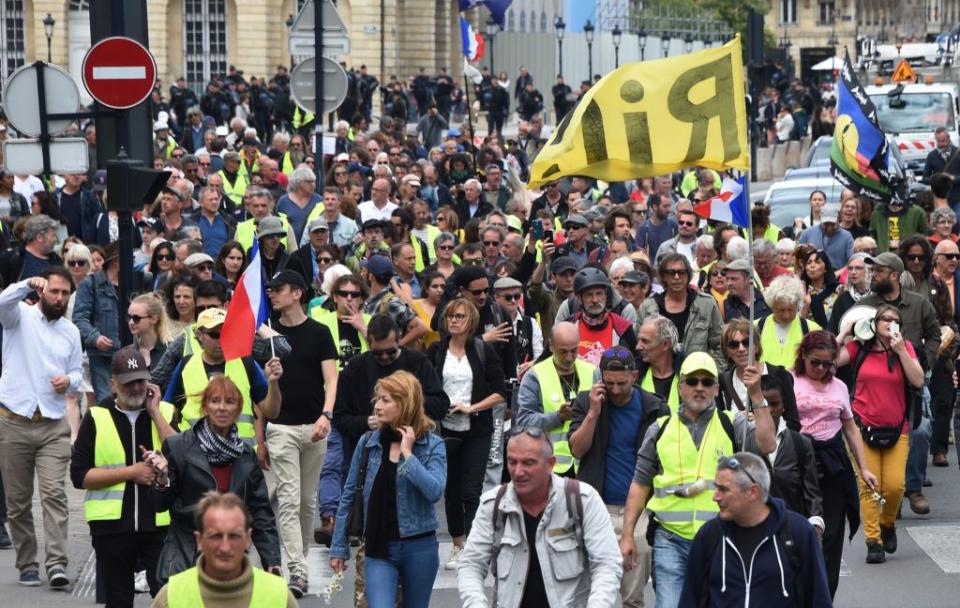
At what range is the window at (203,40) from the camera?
71.6 meters

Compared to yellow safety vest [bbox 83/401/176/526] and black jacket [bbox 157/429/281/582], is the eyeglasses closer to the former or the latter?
black jacket [bbox 157/429/281/582]

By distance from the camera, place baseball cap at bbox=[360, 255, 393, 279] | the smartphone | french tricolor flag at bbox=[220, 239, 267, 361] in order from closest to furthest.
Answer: french tricolor flag at bbox=[220, 239, 267, 361]
baseball cap at bbox=[360, 255, 393, 279]
the smartphone

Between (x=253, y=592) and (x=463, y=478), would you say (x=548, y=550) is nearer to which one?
(x=253, y=592)

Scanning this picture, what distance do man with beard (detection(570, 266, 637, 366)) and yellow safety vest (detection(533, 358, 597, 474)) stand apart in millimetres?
1233

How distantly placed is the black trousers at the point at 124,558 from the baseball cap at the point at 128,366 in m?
0.76

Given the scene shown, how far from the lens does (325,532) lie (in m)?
12.6

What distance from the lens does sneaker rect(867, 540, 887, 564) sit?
1267cm

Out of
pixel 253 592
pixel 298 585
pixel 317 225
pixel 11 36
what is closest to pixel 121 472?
pixel 298 585

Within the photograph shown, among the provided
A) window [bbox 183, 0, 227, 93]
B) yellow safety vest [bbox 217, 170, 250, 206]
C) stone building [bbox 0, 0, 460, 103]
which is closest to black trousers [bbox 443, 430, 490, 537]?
yellow safety vest [bbox 217, 170, 250, 206]

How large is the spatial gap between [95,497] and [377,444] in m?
1.53

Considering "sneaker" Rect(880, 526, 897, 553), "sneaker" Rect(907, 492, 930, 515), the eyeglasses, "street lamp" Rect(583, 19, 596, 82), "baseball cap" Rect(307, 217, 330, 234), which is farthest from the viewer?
"street lamp" Rect(583, 19, 596, 82)

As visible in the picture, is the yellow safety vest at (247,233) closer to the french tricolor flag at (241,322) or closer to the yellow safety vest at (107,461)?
the french tricolor flag at (241,322)

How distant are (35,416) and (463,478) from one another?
8.01 ft

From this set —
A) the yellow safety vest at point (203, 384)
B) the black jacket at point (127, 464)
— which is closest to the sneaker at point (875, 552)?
the yellow safety vest at point (203, 384)
